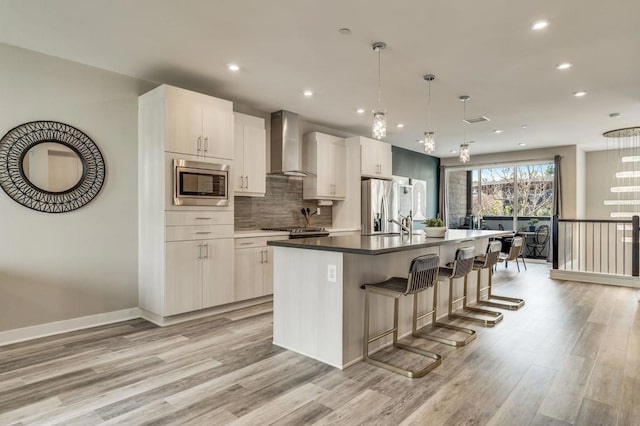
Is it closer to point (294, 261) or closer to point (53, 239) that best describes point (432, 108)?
point (294, 261)

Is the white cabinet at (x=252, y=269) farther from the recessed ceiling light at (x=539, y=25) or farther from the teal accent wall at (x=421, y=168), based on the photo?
the teal accent wall at (x=421, y=168)

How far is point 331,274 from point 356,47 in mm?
2032

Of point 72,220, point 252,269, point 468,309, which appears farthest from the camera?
point 252,269

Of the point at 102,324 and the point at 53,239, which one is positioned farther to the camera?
the point at 102,324

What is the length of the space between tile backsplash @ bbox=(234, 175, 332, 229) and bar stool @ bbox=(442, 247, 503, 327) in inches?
106

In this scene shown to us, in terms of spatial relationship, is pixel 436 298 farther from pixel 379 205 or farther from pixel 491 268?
pixel 379 205

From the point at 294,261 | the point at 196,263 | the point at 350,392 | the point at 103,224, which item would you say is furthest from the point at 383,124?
the point at 103,224

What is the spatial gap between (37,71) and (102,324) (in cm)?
254

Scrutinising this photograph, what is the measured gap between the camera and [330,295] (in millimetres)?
2822

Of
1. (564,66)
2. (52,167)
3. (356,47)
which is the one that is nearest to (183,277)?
(52,167)

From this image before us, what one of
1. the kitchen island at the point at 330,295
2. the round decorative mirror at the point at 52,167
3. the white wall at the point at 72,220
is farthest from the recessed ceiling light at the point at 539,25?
the round decorative mirror at the point at 52,167

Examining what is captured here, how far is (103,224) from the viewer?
380cm

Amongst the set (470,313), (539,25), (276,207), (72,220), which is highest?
(539,25)

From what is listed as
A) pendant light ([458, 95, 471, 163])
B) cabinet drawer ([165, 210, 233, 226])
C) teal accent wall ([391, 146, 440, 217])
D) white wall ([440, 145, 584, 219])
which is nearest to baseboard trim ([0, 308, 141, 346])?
cabinet drawer ([165, 210, 233, 226])
